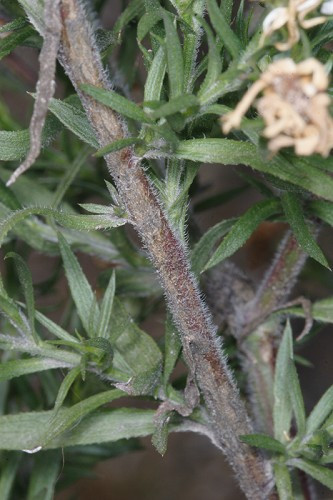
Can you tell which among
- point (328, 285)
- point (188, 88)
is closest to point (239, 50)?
point (188, 88)

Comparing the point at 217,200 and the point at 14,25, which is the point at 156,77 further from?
the point at 217,200

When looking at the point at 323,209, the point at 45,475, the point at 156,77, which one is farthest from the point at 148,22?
the point at 45,475

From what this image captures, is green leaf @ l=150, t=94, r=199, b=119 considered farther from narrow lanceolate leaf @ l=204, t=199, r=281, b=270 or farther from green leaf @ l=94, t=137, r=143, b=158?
narrow lanceolate leaf @ l=204, t=199, r=281, b=270

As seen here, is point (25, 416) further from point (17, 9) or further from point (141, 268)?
point (17, 9)

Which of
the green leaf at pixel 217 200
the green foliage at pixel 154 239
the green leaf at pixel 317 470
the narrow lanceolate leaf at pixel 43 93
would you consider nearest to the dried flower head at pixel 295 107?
the green foliage at pixel 154 239

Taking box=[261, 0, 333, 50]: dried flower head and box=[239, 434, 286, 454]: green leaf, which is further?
box=[239, 434, 286, 454]: green leaf

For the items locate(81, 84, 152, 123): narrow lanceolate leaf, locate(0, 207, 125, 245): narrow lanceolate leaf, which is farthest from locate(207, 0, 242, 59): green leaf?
locate(0, 207, 125, 245): narrow lanceolate leaf

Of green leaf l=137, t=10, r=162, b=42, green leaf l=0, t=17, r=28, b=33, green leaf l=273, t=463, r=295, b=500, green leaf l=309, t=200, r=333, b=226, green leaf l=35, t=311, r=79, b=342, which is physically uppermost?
green leaf l=0, t=17, r=28, b=33

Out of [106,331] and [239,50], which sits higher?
[239,50]
